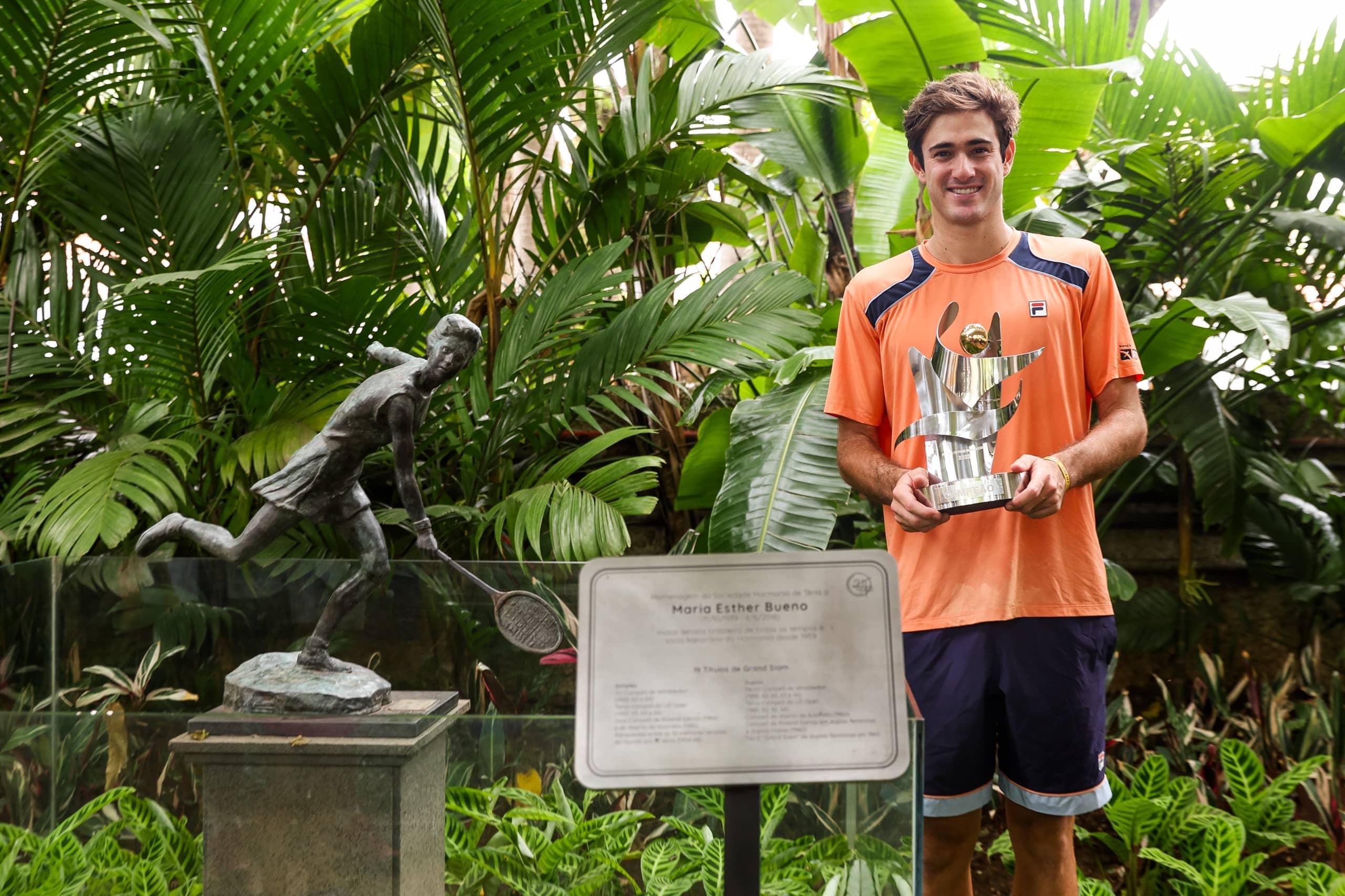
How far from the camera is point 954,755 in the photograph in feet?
4.83

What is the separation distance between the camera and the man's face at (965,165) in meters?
1.47

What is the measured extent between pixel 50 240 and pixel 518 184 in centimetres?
231

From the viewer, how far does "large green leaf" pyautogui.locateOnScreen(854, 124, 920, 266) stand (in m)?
3.05

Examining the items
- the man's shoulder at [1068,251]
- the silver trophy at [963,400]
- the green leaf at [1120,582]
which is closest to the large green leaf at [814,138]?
the green leaf at [1120,582]

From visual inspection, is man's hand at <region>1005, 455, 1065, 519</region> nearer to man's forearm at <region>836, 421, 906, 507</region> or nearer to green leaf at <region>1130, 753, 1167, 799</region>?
man's forearm at <region>836, 421, 906, 507</region>

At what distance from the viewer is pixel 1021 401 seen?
4.81 ft

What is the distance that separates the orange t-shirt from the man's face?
0.09m

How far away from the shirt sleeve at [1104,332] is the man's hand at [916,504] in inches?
14.1

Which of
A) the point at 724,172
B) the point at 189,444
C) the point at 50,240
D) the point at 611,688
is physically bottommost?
the point at 611,688

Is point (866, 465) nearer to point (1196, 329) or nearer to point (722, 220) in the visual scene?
point (1196, 329)

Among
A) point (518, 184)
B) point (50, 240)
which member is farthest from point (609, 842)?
point (518, 184)

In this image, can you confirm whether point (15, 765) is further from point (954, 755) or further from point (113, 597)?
point (954, 755)

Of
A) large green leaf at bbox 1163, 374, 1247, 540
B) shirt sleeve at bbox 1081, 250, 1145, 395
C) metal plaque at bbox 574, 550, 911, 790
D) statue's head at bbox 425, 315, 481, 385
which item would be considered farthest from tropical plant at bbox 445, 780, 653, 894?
large green leaf at bbox 1163, 374, 1247, 540

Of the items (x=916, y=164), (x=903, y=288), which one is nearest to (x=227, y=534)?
(x=903, y=288)
